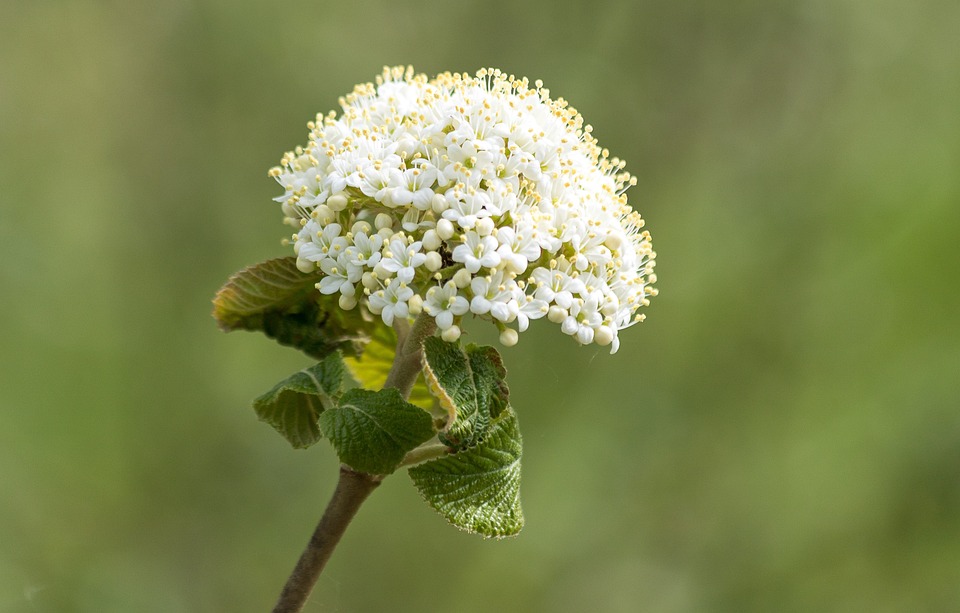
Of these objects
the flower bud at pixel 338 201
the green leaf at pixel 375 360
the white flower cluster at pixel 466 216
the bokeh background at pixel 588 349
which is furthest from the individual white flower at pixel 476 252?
the bokeh background at pixel 588 349

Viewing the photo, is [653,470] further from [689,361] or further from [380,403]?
[380,403]

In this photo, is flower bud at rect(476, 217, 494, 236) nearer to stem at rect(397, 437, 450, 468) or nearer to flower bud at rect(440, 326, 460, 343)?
flower bud at rect(440, 326, 460, 343)

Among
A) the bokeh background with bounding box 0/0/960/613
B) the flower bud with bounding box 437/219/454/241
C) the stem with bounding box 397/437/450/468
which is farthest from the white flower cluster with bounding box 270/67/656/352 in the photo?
the bokeh background with bounding box 0/0/960/613

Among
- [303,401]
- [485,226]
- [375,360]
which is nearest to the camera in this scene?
[485,226]

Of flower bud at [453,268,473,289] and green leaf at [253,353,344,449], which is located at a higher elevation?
flower bud at [453,268,473,289]

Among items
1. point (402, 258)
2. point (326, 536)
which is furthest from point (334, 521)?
point (402, 258)

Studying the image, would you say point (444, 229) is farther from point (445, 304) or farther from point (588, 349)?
point (588, 349)

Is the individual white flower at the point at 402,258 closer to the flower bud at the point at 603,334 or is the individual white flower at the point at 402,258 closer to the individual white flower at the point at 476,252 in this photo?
the individual white flower at the point at 476,252

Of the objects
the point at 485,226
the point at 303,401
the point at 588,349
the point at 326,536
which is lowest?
the point at 326,536
